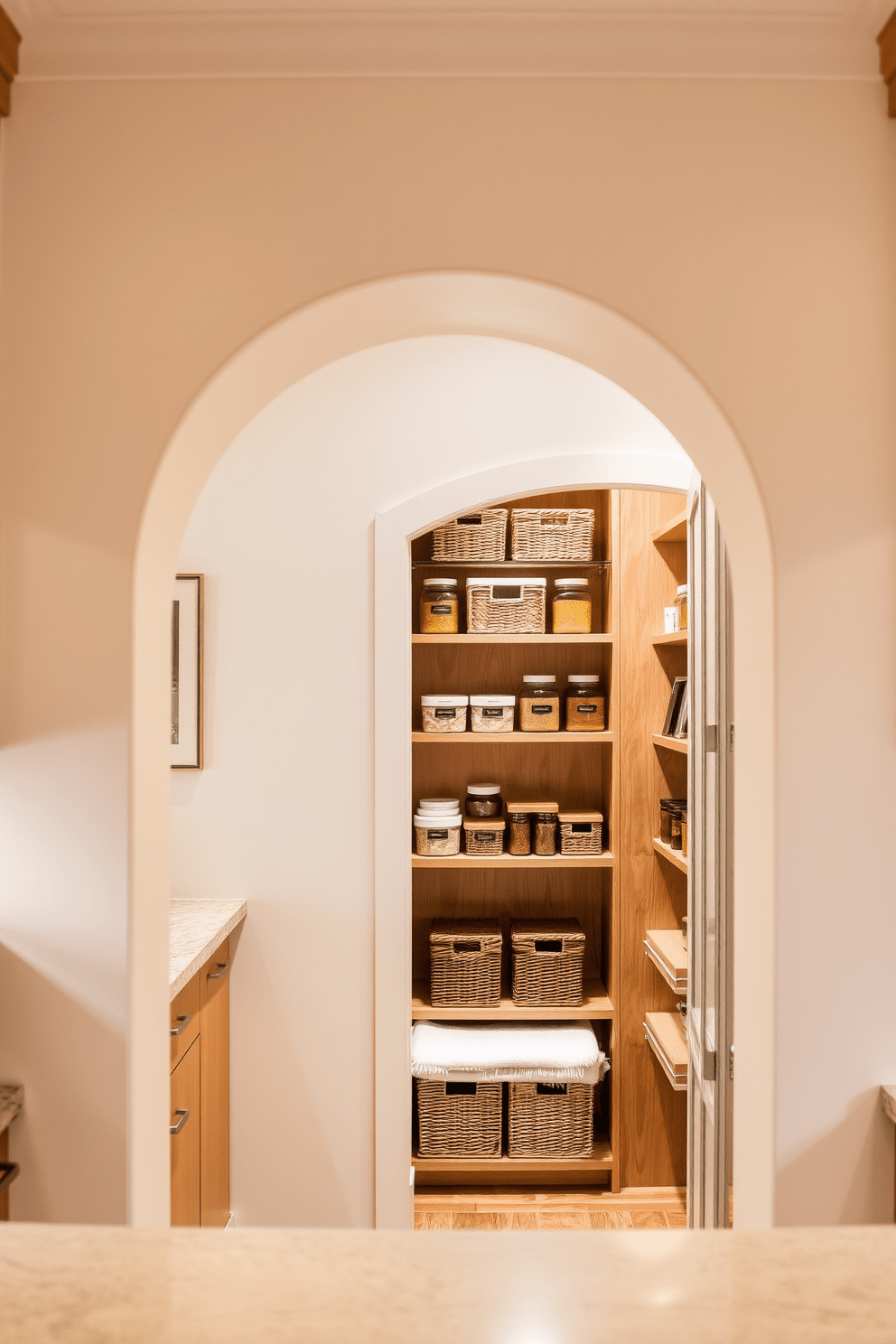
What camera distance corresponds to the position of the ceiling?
140 cm

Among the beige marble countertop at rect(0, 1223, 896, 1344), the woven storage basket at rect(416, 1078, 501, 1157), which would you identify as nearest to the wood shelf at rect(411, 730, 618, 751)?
the woven storage basket at rect(416, 1078, 501, 1157)

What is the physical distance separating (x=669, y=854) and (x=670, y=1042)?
0.60 metres

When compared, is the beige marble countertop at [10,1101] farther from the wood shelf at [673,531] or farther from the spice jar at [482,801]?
the wood shelf at [673,531]

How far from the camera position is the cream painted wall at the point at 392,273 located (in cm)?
142

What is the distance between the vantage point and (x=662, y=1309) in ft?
1.09

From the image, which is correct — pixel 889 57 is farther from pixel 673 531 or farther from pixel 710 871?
pixel 673 531

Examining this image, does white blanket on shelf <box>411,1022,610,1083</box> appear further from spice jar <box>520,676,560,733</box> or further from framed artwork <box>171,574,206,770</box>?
framed artwork <box>171,574,206,770</box>

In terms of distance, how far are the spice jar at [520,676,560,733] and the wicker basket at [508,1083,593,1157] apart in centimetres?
124

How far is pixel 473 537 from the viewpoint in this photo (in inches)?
130

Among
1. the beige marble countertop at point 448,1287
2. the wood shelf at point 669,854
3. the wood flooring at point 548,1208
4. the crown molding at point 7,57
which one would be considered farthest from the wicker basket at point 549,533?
the beige marble countertop at point 448,1287

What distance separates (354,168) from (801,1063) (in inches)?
59.1

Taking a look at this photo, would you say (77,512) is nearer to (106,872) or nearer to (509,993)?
(106,872)

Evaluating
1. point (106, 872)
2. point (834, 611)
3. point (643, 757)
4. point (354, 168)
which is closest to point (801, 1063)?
point (834, 611)

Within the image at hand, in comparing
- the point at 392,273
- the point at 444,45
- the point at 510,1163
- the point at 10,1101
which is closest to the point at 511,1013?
the point at 510,1163
